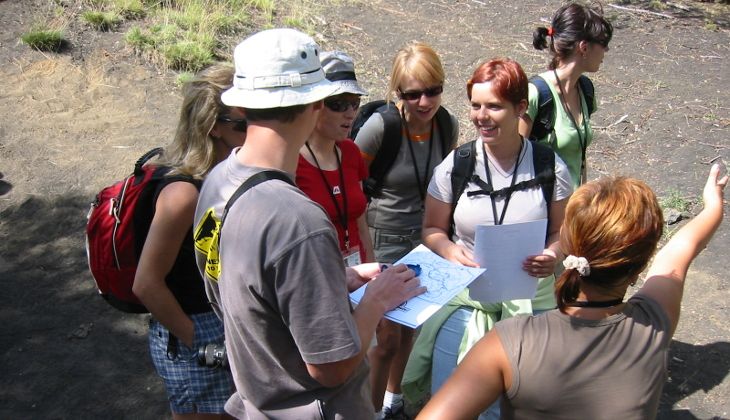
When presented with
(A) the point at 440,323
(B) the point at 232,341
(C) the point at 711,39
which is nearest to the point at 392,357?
(A) the point at 440,323

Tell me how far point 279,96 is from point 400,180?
6.03 feet

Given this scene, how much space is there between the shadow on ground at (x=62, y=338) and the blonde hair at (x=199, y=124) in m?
2.03

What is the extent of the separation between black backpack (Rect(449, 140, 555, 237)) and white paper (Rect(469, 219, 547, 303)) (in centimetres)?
32

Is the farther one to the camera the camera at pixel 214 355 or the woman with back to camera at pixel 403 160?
the woman with back to camera at pixel 403 160

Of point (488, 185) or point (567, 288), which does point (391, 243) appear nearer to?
point (488, 185)

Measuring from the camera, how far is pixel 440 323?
10.2 feet

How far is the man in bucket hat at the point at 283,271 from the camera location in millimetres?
1712

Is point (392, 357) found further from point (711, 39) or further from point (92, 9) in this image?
point (711, 39)

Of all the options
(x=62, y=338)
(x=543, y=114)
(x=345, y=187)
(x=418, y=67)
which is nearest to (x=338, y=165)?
(x=345, y=187)

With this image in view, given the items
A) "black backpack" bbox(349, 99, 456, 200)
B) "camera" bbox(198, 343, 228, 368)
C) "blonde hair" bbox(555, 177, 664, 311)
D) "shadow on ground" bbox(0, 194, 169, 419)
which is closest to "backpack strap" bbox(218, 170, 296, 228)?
"blonde hair" bbox(555, 177, 664, 311)

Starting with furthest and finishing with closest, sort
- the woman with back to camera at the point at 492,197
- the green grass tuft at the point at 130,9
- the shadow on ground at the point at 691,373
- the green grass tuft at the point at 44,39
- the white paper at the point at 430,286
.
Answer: the green grass tuft at the point at 130,9 → the green grass tuft at the point at 44,39 → the shadow on ground at the point at 691,373 → the woman with back to camera at the point at 492,197 → the white paper at the point at 430,286

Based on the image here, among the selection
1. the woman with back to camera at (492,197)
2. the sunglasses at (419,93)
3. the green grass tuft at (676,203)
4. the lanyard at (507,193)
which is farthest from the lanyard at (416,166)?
the green grass tuft at (676,203)

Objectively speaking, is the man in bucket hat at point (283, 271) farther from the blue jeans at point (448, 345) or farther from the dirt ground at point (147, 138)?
the dirt ground at point (147, 138)

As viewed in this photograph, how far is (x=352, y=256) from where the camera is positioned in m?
3.27
